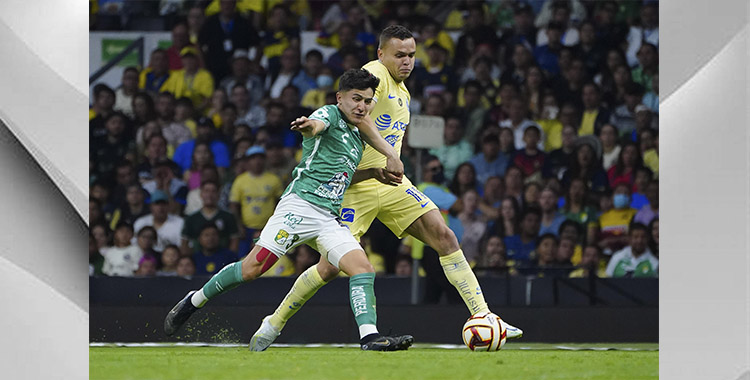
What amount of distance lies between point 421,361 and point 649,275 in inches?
201

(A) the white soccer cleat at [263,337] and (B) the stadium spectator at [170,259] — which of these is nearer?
(A) the white soccer cleat at [263,337]

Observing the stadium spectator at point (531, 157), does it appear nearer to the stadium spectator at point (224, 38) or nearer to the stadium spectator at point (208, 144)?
the stadium spectator at point (208, 144)

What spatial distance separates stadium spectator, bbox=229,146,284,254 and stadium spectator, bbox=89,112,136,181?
146cm

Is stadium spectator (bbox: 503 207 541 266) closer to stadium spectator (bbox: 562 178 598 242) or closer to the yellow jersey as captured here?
stadium spectator (bbox: 562 178 598 242)

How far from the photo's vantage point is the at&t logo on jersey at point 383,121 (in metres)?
7.47

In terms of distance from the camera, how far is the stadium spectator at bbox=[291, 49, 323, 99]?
41.2 ft

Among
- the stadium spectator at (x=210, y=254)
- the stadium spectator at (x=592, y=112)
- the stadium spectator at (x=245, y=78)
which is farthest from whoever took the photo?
the stadium spectator at (x=245, y=78)

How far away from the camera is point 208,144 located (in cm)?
1213

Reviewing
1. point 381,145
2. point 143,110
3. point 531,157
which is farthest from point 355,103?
point 143,110

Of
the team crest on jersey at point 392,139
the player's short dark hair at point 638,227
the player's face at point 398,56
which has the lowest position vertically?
the player's short dark hair at point 638,227

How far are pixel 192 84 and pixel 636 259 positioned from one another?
515 centimetres

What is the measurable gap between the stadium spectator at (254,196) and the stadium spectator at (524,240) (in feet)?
7.51

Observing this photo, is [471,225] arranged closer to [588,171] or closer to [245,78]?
[588,171]

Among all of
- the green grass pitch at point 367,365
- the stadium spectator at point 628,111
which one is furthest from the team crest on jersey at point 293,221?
the stadium spectator at point 628,111
